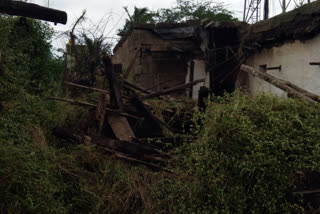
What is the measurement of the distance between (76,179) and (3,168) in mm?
1114

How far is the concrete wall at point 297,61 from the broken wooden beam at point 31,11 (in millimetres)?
4111

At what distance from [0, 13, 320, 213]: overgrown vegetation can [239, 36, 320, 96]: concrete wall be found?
103 inches

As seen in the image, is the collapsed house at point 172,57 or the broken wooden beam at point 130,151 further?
the collapsed house at point 172,57

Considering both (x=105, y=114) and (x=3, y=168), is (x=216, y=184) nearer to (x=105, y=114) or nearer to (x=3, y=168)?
(x=3, y=168)

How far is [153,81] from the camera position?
11.8m

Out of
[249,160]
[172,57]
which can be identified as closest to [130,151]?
[249,160]

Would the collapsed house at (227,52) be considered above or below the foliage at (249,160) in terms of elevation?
above

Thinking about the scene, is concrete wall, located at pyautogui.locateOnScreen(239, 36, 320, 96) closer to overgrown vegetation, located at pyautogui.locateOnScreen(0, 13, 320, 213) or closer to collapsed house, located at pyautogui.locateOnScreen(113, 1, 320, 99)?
collapsed house, located at pyautogui.locateOnScreen(113, 1, 320, 99)

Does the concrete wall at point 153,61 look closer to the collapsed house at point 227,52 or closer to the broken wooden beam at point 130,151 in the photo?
the collapsed house at point 227,52

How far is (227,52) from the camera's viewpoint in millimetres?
9633

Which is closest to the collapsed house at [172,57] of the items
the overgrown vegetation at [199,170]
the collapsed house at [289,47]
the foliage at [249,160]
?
the collapsed house at [289,47]

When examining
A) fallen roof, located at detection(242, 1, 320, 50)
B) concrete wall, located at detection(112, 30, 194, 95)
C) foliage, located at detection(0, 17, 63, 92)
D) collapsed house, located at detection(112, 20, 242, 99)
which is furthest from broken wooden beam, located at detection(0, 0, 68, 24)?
concrete wall, located at detection(112, 30, 194, 95)

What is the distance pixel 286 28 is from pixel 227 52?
7.19 ft

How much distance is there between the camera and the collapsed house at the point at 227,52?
7.21 meters
